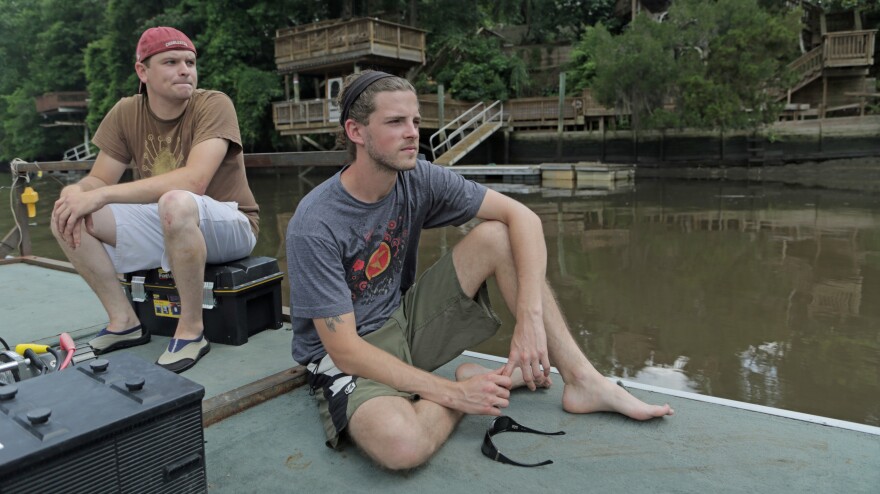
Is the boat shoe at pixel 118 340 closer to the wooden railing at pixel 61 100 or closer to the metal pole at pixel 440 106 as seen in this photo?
the metal pole at pixel 440 106

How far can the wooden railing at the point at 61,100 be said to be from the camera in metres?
30.6

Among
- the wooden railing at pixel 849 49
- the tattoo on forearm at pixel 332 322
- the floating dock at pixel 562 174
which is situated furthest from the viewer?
the wooden railing at pixel 849 49

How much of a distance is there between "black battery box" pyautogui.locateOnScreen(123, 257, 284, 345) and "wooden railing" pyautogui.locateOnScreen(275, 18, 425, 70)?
17.2 meters

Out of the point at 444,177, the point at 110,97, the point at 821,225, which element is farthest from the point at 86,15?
the point at 444,177

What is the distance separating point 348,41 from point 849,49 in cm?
1468

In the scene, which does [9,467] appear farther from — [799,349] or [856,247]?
[856,247]

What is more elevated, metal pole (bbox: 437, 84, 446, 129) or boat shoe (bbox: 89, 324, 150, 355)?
metal pole (bbox: 437, 84, 446, 129)

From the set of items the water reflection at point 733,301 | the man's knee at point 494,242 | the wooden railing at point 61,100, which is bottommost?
the water reflection at point 733,301

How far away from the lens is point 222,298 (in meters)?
2.55

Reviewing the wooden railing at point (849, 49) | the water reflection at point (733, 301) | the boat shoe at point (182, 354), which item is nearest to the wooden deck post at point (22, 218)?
the boat shoe at point (182, 354)

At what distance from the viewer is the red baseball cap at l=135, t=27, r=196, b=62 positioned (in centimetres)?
242

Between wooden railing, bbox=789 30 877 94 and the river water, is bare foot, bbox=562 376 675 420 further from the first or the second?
wooden railing, bbox=789 30 877 94

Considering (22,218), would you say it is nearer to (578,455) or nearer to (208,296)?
(208,296)

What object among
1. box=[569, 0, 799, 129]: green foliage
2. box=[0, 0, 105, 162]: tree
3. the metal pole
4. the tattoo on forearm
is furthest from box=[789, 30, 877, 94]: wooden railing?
box=[0, 0, 105, 162]: tree
